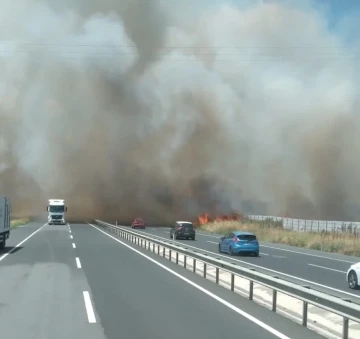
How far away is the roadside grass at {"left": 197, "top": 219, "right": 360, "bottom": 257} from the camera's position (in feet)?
121

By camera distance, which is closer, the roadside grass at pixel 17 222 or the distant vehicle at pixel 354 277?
the distant vehicle at pixel 354 277

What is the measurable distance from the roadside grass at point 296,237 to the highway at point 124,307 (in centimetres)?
1852

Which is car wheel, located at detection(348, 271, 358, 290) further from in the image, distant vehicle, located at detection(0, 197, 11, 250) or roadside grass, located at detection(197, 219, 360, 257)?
distant vehicle, located at detection(0, 197, 11, 250)

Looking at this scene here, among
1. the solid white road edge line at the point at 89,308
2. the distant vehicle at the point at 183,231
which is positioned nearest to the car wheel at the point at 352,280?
the solid white road edge line at the point at 89,308

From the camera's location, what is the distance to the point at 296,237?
43.8 metres

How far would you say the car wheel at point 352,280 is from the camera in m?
17.9

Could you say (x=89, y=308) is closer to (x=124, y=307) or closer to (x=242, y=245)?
(x=124, y=307)

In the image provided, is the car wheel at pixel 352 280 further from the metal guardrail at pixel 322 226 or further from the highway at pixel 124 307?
the metal guardrail at pixel 322 226

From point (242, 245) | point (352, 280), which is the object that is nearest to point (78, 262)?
point (352, 280)

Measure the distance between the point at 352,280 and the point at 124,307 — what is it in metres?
8.53

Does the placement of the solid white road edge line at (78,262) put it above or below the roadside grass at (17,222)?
above

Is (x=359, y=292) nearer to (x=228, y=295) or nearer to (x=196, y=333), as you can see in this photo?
(x=228, y=295)

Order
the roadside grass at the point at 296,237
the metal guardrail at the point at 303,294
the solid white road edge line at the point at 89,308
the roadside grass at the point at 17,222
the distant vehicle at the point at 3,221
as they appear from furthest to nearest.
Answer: the roadside grass at the point at 17,222 → the roadside grass at the point at 296,237 → the distant vehicle at the point at 3,221 → the solid white road edge line at the point at 89,308 → the metal guardrail at the point at 303,294

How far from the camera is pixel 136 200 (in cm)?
7762
